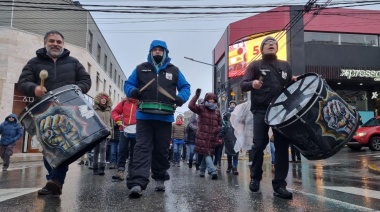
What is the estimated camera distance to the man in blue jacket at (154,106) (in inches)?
161

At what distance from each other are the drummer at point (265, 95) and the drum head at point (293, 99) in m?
0.11

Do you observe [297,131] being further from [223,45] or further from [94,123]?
[223,45]

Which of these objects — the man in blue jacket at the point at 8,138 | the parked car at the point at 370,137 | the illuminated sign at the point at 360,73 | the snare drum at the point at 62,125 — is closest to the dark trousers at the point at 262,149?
the snare drum at the point at 62,125

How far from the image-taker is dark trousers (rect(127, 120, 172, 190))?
13.1 ft

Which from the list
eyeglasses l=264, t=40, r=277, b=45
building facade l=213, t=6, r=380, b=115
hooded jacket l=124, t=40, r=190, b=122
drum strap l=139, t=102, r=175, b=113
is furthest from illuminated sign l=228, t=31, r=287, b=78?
drum strap l=139, t=102, r=175, b=113

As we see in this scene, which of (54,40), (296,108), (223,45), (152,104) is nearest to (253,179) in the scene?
(296,108)

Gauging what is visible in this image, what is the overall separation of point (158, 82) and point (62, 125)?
127 centimetres

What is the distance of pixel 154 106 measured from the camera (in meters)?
4.11

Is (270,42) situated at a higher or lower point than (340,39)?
lower

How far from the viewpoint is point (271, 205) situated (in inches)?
133

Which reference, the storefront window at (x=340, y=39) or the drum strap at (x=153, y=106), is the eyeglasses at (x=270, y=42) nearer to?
the drum strap at (x=153, y=106)

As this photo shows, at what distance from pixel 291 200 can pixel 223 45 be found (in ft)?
105

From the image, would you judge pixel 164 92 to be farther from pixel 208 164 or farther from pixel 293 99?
pixel 208 164

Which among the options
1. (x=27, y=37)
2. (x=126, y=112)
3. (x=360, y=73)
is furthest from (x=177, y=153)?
(x=360, y=73)
